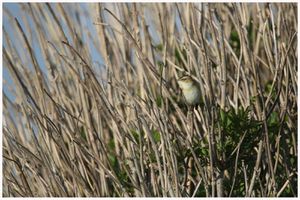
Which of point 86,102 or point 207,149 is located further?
point 86,102

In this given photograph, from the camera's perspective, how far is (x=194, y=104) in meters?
2.01

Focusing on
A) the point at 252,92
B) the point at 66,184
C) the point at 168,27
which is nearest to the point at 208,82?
the point at 252,92

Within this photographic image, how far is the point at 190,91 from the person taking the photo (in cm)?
200

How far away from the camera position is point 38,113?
1.84 m

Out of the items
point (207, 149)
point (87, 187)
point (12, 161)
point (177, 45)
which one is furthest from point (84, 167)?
point (177, 45)

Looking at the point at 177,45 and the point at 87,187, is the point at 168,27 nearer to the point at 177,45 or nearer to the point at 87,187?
the point at 177,45

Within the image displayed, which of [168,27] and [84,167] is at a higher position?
[168,27]

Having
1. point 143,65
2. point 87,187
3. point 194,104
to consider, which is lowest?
point 87,187

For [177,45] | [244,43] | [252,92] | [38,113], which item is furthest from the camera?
[177,45]

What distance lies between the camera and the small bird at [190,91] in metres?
2.00

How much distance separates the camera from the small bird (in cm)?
200

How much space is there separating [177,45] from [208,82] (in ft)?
2.49

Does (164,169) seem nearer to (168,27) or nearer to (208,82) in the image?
(208,82)

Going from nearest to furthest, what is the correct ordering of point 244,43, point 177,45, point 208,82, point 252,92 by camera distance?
point 208,82
point 244,43
point 252,92
point 177,45
